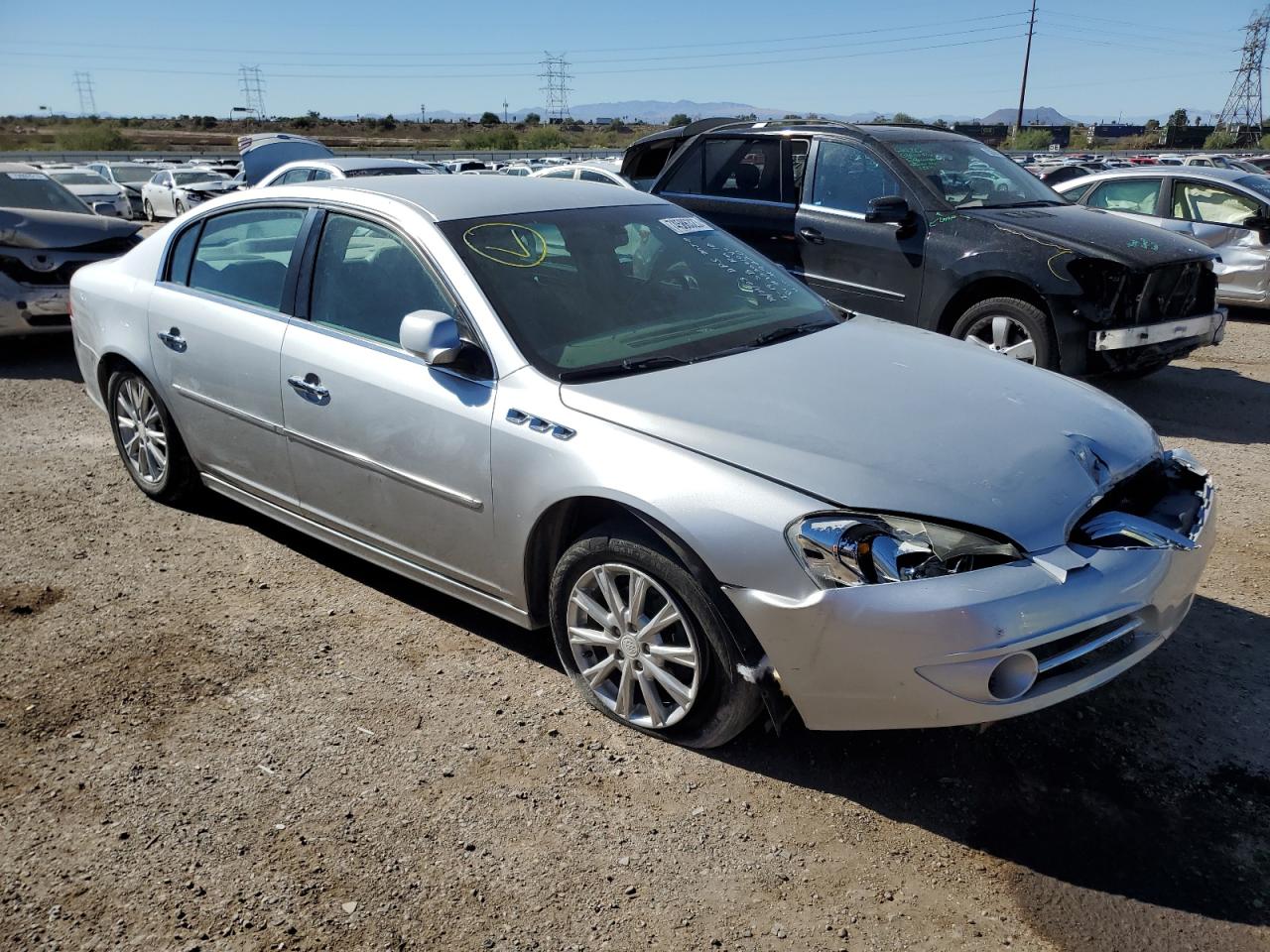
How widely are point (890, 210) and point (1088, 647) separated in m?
4.62

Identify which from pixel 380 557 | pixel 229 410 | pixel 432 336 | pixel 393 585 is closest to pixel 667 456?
pixel 432 336

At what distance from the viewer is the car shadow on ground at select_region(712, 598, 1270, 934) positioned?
259cm

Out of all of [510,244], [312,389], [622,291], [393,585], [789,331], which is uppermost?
[510,244]

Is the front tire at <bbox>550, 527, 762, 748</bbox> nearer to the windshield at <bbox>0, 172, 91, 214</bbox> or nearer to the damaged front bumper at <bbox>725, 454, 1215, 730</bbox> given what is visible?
the damaged front bumper at <bbox>725, 454, 1215, 730</bbox>

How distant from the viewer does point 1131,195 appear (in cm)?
1030

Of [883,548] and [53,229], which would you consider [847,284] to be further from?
[53,229]

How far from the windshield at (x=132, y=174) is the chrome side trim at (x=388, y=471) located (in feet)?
88.3

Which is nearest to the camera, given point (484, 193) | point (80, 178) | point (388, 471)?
point (388, 471)

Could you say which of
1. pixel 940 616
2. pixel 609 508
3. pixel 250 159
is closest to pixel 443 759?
pixel 609 508

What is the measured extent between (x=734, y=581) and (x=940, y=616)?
0.54 meters

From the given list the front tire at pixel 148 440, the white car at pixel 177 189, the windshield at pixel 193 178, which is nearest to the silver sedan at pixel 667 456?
the front tire at pixel 148 440

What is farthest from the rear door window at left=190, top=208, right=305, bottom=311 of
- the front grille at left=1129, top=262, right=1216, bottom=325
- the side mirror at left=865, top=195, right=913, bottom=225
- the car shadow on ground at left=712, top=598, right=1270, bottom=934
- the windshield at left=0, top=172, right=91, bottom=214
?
the windshield at left=0, top=172, right=91, bottom=214

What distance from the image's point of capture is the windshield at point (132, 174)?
27.3 metres

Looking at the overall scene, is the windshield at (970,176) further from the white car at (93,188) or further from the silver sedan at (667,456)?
the white car at (93,188)
